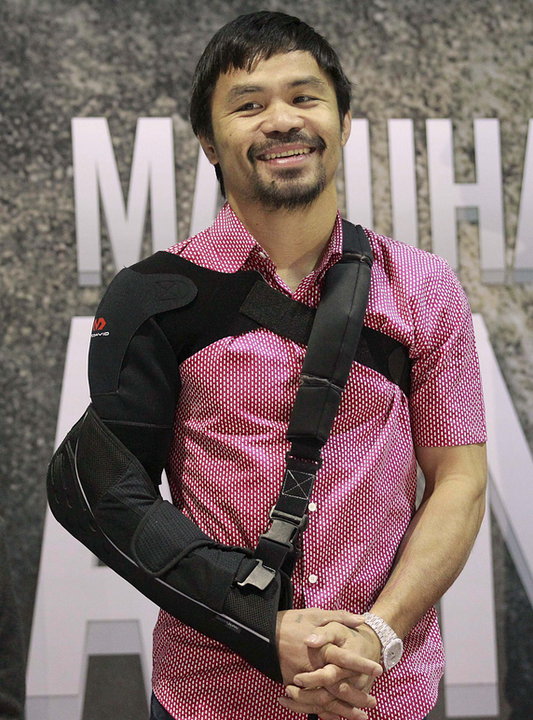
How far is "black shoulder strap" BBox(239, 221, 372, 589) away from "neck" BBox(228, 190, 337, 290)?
124 millimetres

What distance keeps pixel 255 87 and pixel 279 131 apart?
0.31ft

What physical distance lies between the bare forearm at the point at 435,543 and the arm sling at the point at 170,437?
0.17m

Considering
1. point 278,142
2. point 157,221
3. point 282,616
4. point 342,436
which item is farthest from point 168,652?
point 157,221

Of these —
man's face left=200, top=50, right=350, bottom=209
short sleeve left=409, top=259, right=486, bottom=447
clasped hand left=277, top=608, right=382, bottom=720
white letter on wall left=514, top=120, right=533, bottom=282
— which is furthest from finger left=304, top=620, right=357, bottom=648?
white letter on wall left=514, top=120, right=533, bottom=282

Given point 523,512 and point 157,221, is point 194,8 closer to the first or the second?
point 157,221

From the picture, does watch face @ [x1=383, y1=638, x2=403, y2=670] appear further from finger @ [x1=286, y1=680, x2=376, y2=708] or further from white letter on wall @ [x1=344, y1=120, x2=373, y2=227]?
white letter on wall @ [x1=344, y1=120, x2=373, y2=227]

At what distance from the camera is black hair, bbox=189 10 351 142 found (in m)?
1.60

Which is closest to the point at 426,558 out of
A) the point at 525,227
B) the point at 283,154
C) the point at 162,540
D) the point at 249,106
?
the point at 162,540

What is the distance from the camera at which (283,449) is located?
4.78 ft

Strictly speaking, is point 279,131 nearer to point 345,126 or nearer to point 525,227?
point 345,126

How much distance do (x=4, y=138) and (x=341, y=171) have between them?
3.20 feet

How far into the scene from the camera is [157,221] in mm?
2662

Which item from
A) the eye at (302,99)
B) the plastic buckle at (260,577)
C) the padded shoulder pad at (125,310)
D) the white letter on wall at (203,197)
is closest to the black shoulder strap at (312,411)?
the plastic buckle at (260,577)

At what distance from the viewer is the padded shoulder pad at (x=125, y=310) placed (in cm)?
147
